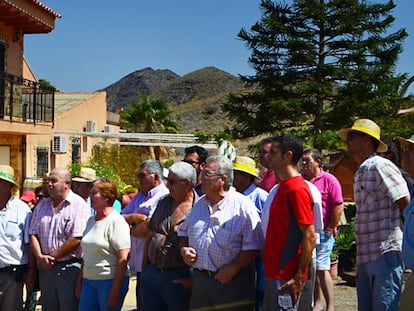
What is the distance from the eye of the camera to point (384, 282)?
4121 mm

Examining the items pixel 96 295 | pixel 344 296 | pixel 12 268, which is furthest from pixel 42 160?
pixel 96 295

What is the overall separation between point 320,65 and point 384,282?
1928 cm

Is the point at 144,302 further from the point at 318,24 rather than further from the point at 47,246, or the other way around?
the point at 318,24

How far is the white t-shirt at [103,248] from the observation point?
4730 mm

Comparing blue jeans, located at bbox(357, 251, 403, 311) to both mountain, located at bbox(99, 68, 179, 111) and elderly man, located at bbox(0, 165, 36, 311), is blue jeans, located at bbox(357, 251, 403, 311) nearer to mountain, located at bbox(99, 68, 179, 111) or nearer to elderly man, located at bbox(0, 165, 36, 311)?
elderly man, located at bbox(0, 165, 36, 311)

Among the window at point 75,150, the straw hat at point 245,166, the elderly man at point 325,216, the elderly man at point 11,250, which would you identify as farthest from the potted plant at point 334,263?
the window at point 75,150

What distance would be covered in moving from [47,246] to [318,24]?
19667mm

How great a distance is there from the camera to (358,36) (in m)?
23.2

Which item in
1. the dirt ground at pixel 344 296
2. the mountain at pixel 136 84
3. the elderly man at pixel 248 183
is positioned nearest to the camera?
the elderly man at pixel 248 183

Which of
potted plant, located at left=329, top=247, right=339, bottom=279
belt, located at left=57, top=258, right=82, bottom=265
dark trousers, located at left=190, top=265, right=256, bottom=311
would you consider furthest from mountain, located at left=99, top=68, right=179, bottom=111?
dark trousers, located at left=190, top=265, right=256, bottom=311

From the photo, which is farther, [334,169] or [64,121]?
[334,169]

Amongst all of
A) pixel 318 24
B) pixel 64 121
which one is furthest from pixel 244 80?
pixel 64 121

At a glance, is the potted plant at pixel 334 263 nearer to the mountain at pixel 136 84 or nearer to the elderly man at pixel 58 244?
the elderly man at pixel 58 244

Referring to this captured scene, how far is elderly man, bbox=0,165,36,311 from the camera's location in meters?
5.22
